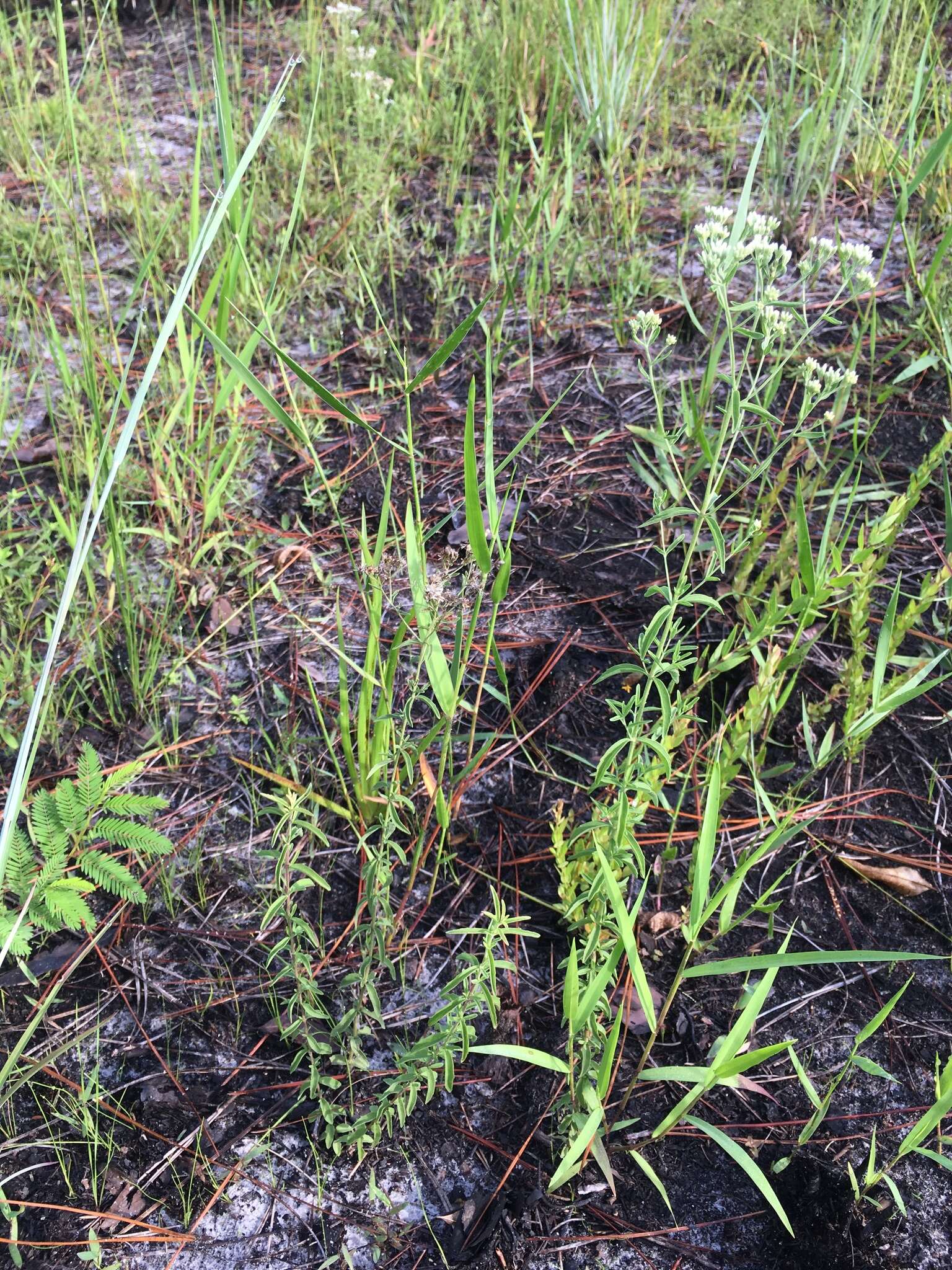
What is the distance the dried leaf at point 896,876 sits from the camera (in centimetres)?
155

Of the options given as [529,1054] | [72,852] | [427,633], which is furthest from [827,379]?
[72,852]

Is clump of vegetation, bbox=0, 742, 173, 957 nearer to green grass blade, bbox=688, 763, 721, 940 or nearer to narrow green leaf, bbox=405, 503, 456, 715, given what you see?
narrow green leaf, bbox=405, 503, 456, 715

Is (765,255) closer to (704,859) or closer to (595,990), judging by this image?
(704,859)

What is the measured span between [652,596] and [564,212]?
3.95ft

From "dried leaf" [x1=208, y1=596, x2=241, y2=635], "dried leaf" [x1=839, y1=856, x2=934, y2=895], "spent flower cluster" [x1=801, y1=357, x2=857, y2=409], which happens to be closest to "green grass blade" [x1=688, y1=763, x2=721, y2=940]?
"dried leaf" [x1=839, y1=856, x2=934, y2=895]

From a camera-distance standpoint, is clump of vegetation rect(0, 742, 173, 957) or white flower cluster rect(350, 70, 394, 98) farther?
white flower cluster rect(350, 70, 394, 98)

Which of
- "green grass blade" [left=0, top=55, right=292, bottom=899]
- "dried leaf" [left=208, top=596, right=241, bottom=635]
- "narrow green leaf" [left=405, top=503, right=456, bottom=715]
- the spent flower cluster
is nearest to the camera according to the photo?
"green grass blade" [left=0, top=55, right=292, bottom=899]

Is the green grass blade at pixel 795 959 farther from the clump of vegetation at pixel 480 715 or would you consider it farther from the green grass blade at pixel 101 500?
the green grass blade at pixel 101 500

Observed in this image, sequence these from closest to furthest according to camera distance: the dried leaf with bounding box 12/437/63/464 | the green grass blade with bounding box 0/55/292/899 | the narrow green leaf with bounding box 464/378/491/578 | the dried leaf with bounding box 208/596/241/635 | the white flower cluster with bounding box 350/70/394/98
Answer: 1. the green grass blade with bounding box 0/55/292/899
2. the narrow green leaf with bounding box 464/378/491/578
3. the dried leaf with bounding box 208/596/241/635
4. the dried leaf with bounding box 12/437/63/464
5. the white flower cluster with bounding box 350/70/394/98

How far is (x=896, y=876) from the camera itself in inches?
61.1

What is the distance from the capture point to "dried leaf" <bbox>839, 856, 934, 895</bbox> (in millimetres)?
1547

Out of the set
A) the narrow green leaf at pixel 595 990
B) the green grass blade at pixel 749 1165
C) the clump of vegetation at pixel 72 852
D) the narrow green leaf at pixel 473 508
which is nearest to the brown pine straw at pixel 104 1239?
the clump of vegetation at pixel 72 852

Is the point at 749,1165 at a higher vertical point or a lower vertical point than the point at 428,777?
lower

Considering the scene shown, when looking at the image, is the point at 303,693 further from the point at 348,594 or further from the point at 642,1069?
the point at 642,1069
